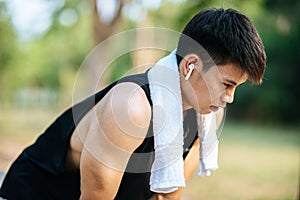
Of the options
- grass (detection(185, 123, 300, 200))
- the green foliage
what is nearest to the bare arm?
grass (detection(185, 123, 300, 200))

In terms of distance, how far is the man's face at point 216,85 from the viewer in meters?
1.30

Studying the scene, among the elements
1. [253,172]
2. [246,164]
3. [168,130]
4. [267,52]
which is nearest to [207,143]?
[168,130]

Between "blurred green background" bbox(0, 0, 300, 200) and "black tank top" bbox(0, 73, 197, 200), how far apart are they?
61 centimetres

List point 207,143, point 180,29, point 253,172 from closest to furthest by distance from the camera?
point 207,143 → point 180,29 → point 253,172

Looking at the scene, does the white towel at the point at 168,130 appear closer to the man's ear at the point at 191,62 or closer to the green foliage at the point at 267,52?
the man's ear at the point at 191,62

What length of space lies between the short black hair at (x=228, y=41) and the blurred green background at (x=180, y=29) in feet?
1.01

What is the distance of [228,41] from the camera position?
4.18 ft

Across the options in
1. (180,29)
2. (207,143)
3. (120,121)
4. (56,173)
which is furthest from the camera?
(180,29)

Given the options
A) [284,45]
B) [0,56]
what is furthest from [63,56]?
[284,45]

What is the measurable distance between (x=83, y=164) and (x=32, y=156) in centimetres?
30

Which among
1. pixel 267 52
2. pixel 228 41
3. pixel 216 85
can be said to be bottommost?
pixel 216 85

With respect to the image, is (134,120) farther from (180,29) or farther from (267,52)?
(267,52)

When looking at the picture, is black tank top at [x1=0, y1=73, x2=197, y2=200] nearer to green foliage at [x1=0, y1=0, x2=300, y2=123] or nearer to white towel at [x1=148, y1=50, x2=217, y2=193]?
white towel at [x1=148, y1=50, x2=217, y2=193]

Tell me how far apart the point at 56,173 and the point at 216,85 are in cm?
55
